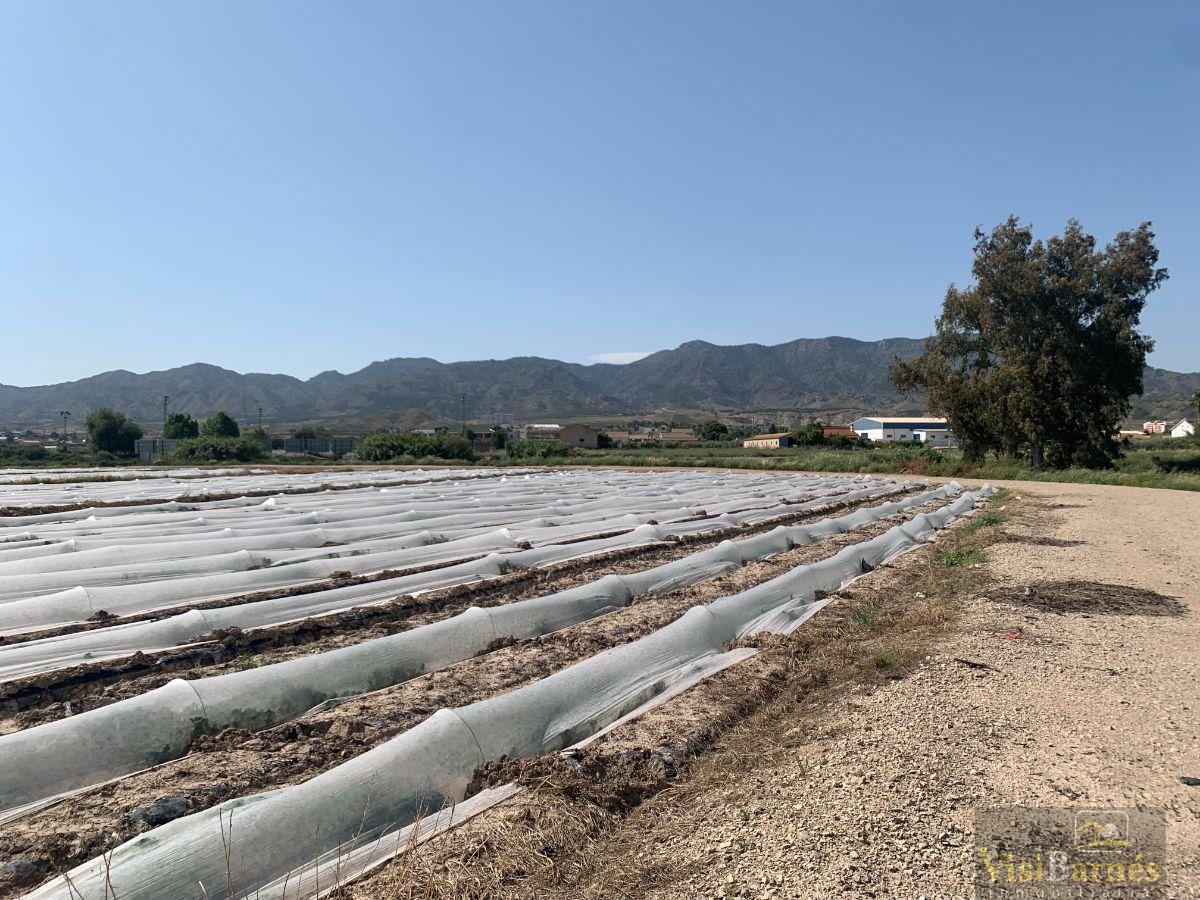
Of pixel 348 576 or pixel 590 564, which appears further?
pixel 590 564

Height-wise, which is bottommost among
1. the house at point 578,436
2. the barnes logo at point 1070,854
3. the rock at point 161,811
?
the house at point 578,436

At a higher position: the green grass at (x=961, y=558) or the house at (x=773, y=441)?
the green grass at (x=961, y=558)

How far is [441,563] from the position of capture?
27.5 ft

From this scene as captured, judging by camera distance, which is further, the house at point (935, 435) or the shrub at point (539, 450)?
the house at point (935, 435)

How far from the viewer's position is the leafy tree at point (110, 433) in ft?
183

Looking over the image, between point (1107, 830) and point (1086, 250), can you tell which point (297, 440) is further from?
point (1107, 830)

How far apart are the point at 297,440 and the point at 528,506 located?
2202 inches

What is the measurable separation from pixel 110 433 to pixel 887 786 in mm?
66827

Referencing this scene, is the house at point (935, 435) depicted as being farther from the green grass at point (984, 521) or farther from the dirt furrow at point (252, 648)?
the dirt furrow at point (252, 648)

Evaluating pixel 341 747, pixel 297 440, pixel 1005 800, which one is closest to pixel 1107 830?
pixel 1005 800

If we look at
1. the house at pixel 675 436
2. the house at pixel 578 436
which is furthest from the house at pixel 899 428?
the house at pixel 578 436

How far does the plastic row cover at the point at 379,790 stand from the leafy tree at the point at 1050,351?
28.8 metres

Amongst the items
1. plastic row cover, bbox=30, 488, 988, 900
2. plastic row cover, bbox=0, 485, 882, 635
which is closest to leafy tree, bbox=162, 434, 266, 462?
plastic row cover, bbox=0, 485, 882, 635

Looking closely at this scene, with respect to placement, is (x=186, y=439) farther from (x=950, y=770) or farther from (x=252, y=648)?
(x=950, y=770)
